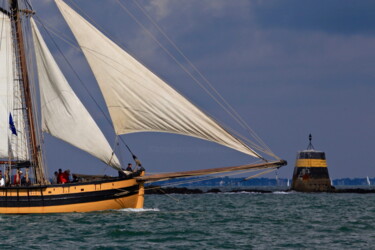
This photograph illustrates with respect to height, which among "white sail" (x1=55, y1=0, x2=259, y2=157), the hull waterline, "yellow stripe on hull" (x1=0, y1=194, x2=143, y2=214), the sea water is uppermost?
"white sail" (x1=55, y1=0, x2=259, y2=157)

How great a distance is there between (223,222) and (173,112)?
5.46 m

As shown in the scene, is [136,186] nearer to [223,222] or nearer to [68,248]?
[223,222]

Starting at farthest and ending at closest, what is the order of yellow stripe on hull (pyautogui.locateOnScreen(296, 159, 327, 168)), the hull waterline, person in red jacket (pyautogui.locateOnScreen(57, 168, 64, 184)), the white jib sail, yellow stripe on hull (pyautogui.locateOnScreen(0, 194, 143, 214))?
1. yellow stripe on hull (pyautogui.locateOnScreen(296, 159, 327, 168))
2. the white jib sail
3. person in red jacket (pyautogui.locateOnScreen(57, 168, 64, 184))
4. yellow stripe on hull (pyautogui.locateOnScreen(0, 194, 143, 214))
5. the hull waterline

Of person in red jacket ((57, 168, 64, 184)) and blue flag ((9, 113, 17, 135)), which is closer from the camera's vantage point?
person in red jacket ((57, 168, 64, 184))

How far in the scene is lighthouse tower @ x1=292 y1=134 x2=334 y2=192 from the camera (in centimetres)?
9575

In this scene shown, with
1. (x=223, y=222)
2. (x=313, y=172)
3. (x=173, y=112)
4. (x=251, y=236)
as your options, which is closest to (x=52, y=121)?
(x=173, y=112)

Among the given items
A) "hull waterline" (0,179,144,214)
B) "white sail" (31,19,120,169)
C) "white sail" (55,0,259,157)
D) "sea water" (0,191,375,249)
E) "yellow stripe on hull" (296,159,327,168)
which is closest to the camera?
"sea water" (0,191,375,249)

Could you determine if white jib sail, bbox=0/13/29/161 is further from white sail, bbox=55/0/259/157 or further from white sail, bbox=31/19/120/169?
white sail, bbox=55/0/259/157

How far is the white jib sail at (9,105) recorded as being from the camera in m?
38.2

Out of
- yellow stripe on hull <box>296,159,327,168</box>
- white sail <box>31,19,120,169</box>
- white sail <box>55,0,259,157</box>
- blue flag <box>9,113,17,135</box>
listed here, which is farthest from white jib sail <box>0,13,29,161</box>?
yellow stripe on hull <box>296,159,327,168</box>

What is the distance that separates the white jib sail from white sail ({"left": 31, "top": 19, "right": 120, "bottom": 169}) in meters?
2.00

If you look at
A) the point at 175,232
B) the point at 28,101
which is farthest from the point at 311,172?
the point at 175,232

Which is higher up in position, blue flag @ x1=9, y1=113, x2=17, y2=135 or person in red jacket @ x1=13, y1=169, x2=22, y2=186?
blue flag @ x1=9, y1=113, x2=17, y2=135

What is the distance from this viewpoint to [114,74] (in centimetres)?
3472
